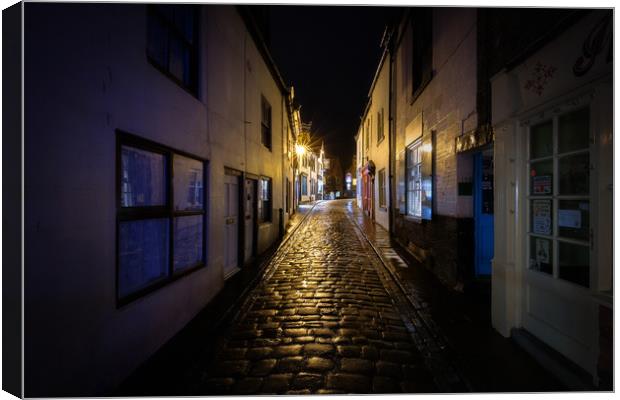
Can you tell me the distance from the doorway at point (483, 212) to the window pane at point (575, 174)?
2203 millimetres

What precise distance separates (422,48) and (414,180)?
3403 millimetres

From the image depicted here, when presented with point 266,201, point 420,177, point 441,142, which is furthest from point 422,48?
point 266,201

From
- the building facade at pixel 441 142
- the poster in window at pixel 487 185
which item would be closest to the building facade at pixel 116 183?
the building facade at pixel 441 142

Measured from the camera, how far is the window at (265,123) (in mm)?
9406

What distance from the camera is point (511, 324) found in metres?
3.74

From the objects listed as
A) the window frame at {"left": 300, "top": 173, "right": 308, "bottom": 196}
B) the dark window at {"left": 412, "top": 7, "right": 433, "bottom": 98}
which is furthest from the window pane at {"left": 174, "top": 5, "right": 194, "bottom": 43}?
the window frame at {"left": 300, "top": 173, "right": 308, "bottom": 196}

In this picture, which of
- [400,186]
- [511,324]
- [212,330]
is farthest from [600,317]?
[400,186]

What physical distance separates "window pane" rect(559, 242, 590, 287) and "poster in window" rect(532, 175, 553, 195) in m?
0.58

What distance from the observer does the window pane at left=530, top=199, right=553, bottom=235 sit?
3.30 m

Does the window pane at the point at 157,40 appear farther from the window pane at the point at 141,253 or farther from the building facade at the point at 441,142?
the building facade at the point at 441,142

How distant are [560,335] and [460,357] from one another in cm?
99

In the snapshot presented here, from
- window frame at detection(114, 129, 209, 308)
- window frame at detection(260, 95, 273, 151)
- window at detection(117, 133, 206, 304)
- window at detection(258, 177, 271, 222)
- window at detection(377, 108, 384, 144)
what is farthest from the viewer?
window at detection(377, 108, 384, 144)

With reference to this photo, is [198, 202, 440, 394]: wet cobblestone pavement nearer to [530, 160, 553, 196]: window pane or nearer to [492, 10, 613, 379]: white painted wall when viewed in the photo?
[492, 10, 613, 379]: white painted wall

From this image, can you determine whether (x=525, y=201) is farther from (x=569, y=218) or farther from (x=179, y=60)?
(x=179, y=60)
